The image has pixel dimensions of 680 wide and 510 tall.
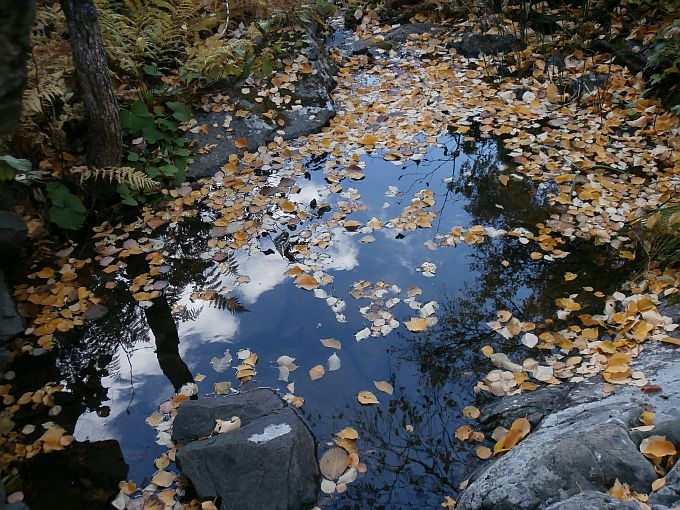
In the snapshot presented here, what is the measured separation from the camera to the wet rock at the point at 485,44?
23.0 feet

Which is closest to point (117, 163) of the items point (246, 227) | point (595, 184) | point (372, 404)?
point (246, 227)

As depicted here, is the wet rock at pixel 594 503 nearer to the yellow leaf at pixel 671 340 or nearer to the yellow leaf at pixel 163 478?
the yellow leaf at pixel 671 340

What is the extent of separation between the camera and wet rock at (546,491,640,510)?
5.55 ft

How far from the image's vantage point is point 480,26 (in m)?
7.52

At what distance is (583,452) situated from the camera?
2.19 meters

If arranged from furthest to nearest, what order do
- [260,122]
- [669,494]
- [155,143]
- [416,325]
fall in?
[260,122]
[155,143]
[416,325]
[669,494]

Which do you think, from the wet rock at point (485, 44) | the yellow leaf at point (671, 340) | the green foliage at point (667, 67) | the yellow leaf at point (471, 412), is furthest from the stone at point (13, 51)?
the wet rock at point (485, 44)

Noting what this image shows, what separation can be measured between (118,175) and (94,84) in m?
0.74

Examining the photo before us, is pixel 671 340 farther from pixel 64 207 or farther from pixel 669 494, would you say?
pixel 64 207

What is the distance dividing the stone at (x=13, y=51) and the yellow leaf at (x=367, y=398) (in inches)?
91.9

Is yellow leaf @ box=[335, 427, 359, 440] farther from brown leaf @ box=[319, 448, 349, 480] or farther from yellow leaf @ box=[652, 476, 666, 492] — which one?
yellow leaf @ box=[652, 476, 666, 492]

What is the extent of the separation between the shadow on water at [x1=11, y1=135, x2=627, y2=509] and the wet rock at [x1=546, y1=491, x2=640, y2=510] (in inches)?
39.8

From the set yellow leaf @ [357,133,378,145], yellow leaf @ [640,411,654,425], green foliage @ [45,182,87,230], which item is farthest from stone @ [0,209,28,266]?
yellow leaf @ [640,411,654,425]

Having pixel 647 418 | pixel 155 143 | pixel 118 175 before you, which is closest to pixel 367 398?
pixel 647 418
